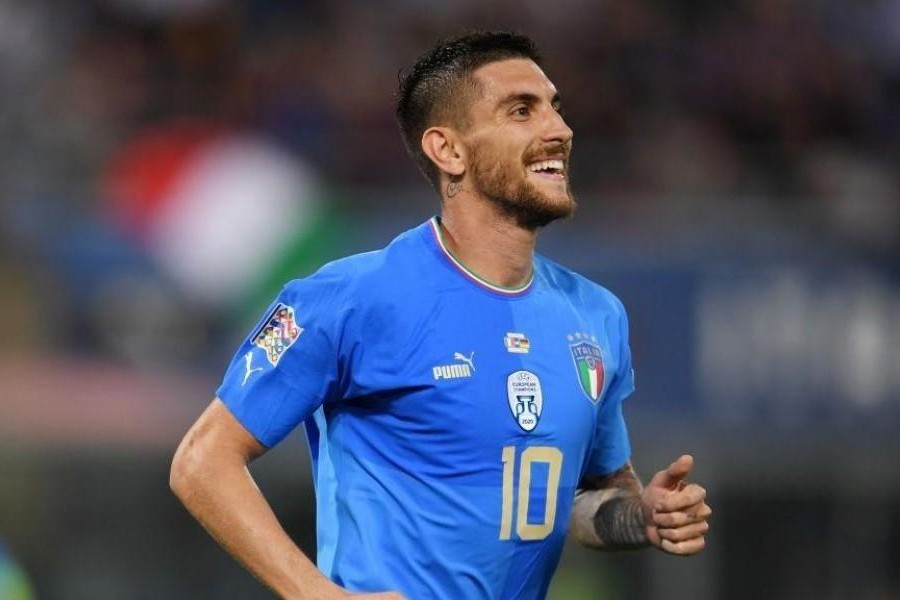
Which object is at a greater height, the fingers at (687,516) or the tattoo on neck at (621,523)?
the fingers at (687,516)

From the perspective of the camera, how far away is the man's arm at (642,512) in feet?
15.9

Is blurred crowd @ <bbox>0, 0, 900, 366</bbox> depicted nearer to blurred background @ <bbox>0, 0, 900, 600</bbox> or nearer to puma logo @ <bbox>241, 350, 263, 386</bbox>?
blurred background @ <bbox>0, 0, 900, 600</bbox>

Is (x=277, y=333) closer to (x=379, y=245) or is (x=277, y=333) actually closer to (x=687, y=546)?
(x=687, y=546)

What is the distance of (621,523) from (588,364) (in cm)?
49

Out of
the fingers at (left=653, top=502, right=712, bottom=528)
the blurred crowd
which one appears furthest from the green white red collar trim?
the blurred crowd

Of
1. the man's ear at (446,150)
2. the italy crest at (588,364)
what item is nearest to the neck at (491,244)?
the man's ear at (446,150)

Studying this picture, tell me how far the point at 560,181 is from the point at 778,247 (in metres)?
7.32

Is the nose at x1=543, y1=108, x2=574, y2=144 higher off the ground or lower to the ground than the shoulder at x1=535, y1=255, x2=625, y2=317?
higher

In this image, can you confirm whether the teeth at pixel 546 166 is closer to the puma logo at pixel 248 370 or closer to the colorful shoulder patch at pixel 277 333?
the colorful shoulder patch at pixel 277 333

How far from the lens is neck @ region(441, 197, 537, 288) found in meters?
5.18

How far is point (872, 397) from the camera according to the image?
1228 cm

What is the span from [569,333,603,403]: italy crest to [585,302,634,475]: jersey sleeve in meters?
0.10

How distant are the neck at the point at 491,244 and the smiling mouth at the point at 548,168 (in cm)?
16

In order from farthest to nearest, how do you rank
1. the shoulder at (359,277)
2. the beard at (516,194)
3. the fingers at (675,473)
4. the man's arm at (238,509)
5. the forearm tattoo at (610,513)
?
1. the forearm tattoo at (610,513)
2. the beard at (516,194)
3. the shoulder at (359,277)
4. the fingers at (675,473)
5. the man's arm at (238,509)
